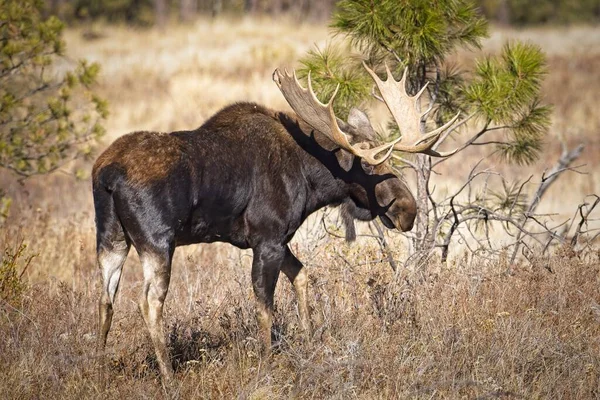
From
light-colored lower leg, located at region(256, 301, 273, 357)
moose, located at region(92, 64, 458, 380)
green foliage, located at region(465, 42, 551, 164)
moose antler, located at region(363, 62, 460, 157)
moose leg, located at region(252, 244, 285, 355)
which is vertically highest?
green foliage, located at region(465, 42, 551, 164)

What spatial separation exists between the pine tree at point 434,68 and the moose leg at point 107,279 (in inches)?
113

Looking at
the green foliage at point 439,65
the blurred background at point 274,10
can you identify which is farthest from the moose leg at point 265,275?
the blurred background at point 274,10

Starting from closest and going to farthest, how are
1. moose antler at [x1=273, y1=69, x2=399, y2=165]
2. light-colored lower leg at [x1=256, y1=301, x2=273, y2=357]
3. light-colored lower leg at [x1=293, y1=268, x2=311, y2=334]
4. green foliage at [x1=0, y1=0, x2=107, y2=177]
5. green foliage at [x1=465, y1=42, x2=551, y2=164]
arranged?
light-colored lower leg at [x1=256, y1=301, x2=273, y2=357]
moose antler at [x1=273, y1=69, x2=399, y2=165]
light-colored lower leg at [x1=293, y1=268, x2=311, y2=334]
green foliage at [x1=465, y1=42, x2=551, y2=164]
green foliage at [x1=0, y1=0, x2=107, y2=177]

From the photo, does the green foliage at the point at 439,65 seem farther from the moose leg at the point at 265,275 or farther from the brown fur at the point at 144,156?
the brown fur at the point at 144,156

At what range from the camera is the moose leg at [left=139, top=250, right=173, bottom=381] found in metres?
6.11

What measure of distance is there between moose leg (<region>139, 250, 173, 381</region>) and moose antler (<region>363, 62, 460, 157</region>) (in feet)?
7.31

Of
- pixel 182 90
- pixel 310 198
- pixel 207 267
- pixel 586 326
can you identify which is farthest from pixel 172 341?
pixel 182 90

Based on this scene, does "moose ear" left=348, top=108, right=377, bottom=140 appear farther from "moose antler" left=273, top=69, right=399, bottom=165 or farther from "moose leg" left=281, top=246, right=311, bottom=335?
"moose leg" left=281, top=246, right=311, bottom=335

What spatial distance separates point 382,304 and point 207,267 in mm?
2624

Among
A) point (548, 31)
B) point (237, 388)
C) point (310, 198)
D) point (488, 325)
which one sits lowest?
point (237, 388)

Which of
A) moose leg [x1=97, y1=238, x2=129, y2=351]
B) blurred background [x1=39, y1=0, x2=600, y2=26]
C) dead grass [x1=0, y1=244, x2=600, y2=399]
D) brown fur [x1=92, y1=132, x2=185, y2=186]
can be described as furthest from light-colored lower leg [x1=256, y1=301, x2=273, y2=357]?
blurred background [x1=39, y1=0, x2=600, y2=26]

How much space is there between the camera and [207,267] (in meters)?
9.23

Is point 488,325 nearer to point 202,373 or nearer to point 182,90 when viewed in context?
point 202,373

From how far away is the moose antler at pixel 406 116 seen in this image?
7.07 meters
